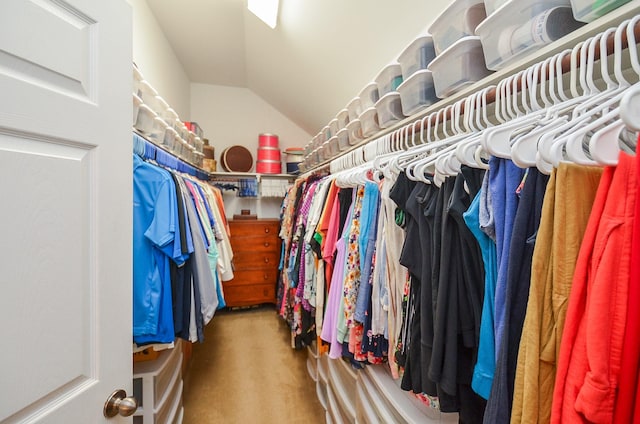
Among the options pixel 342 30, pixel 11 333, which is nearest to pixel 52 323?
pixel 11 333

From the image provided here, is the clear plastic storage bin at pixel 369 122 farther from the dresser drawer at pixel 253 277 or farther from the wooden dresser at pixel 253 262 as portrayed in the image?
the dresser drawer at pixel 253 277

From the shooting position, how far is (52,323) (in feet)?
1.95

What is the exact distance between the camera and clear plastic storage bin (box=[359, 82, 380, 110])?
154 centimetres

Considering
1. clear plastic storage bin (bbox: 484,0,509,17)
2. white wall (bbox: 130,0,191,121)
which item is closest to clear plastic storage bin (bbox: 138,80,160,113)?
white wall (bbox: 130,0,191,121)

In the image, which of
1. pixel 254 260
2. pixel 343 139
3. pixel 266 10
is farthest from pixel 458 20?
pixel 254 260

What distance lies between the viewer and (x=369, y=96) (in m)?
1.60

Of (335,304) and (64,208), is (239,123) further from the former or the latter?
(64,208)

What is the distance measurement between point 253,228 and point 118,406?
270 centimetres

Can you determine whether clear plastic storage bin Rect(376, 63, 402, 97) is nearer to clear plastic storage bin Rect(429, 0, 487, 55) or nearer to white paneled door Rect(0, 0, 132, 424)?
clear plastic storage bin Rect(429, 0, 487, 55)

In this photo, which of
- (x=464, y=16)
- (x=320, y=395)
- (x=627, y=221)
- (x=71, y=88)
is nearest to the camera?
(x=627, y=221)

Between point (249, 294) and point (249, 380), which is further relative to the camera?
point (249, 294)

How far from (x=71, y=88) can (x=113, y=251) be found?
385 millimetres

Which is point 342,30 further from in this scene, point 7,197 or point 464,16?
Result: point 7,197

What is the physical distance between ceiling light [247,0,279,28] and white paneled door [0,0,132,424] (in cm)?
146
